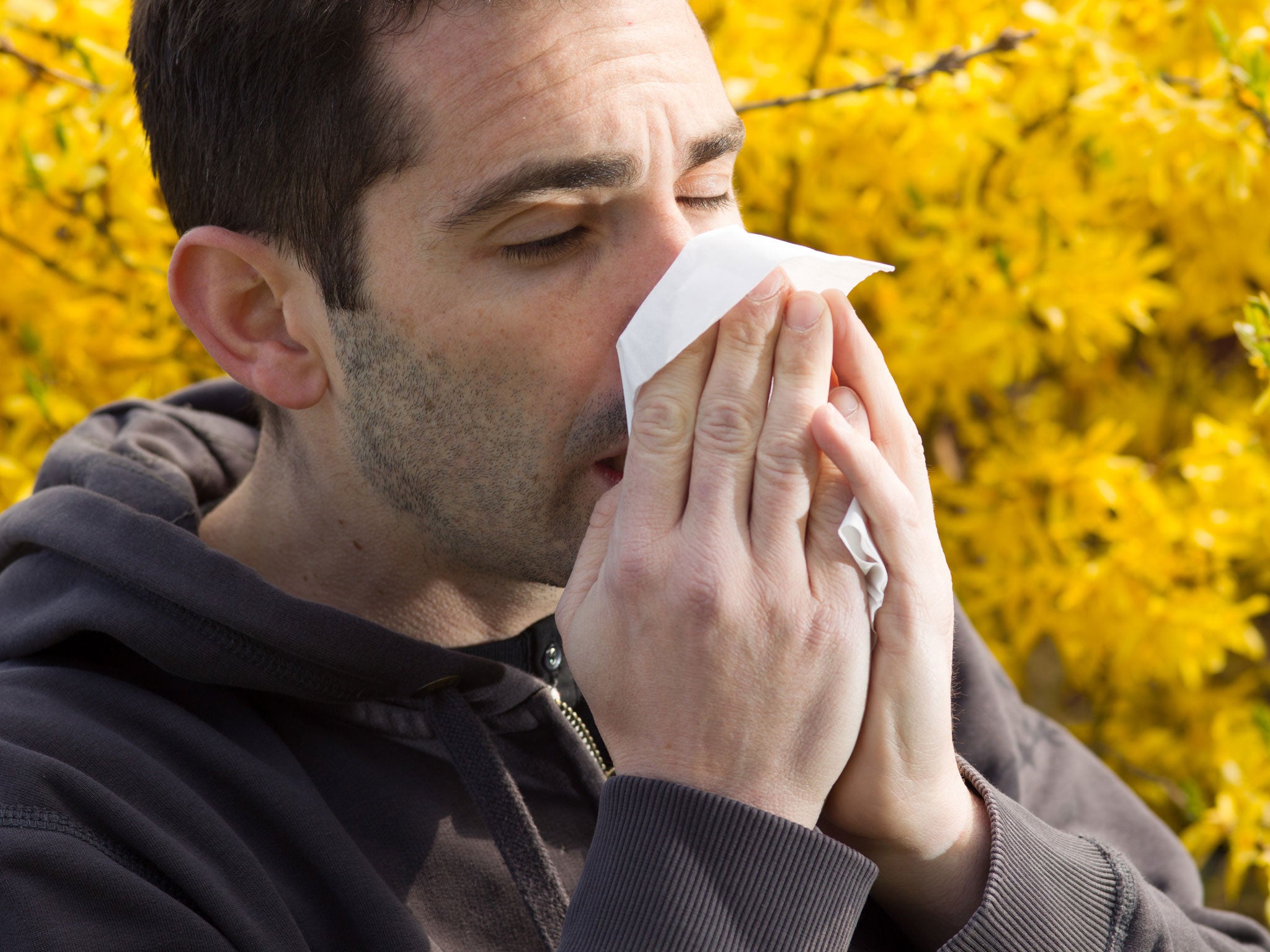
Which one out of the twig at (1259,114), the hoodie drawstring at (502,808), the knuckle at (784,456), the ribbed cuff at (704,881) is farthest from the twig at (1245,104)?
the hoodie drawstring at (502,808)

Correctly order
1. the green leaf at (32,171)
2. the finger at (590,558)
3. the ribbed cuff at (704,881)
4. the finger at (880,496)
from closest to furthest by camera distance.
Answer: the ribbed cuff at (704,881)
the finger at (880,496)
the finger at (590,558)
the green leaf at (32,171)

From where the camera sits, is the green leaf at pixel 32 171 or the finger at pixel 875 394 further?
the green leaf at pixel 32 171

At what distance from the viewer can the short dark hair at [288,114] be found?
156 cm

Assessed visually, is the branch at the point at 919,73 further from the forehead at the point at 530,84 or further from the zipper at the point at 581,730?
the zipper at the point at 581,730

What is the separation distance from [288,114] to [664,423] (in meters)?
0.74

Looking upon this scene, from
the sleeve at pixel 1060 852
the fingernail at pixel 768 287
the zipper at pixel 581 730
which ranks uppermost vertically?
the fingernail at pixel 768 287

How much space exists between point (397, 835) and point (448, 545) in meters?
0.42

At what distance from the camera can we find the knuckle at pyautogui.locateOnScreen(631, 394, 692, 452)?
1.36 meters

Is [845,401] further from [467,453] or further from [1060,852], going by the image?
[1060,852]

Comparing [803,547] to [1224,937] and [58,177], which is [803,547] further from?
[58,177]

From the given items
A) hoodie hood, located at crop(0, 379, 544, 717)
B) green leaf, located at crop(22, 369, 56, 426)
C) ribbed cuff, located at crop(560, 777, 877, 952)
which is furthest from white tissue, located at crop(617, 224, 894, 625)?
green leaf, located at crop(22, 369, 56, 426)

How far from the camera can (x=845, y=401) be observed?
1.41m

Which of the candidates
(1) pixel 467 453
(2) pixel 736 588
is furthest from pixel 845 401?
(1) pixel 467 453

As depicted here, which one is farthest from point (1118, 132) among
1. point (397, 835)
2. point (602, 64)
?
point (397, 835)
